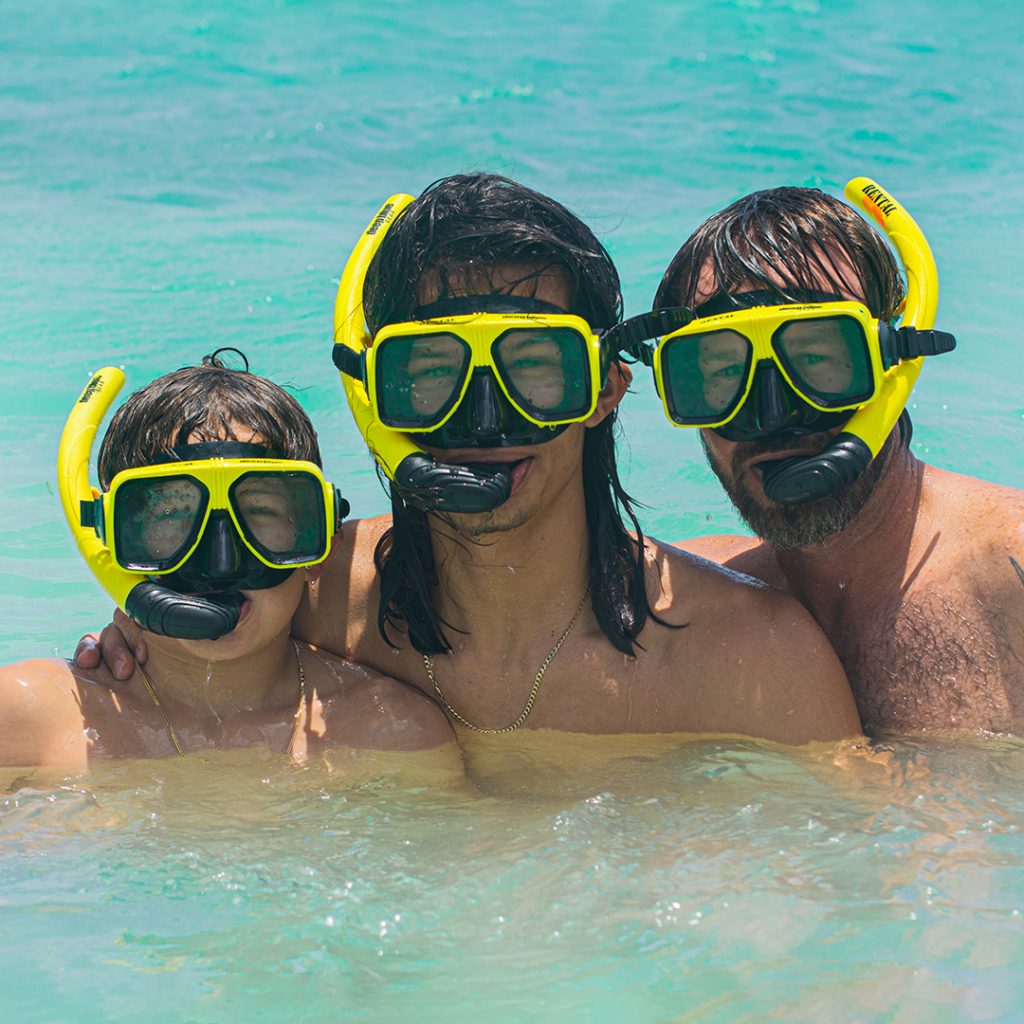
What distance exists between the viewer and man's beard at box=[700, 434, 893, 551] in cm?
334

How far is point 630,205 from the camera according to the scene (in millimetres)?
9477

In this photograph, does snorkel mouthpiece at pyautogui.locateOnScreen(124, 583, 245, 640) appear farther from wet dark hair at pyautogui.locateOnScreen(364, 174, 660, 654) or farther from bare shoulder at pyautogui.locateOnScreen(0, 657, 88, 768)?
wet dark hair at pyautogui.locateOnScreen(364, 174, 660, 654)

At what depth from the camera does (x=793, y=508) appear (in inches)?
132

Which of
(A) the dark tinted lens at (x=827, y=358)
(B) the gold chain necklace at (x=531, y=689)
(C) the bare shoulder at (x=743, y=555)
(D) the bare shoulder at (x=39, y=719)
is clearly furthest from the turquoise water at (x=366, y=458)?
(A) the dark tinted lens at (x=827, y=358)

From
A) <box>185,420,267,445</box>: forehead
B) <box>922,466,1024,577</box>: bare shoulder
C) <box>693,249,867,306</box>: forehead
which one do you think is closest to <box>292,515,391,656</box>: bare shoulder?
<box>185,420,267,445</box>: forehead

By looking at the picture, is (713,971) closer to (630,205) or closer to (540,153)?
(630,205)

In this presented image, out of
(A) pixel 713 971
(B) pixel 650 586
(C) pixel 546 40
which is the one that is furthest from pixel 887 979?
(C) pixel 546 40

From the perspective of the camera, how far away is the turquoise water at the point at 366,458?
2629 millimetres

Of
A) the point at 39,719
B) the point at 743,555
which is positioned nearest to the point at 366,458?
the point at 743,555

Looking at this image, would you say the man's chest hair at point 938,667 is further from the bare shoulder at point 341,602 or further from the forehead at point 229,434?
the forehead at point 229,434

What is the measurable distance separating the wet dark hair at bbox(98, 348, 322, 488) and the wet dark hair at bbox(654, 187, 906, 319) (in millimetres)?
973

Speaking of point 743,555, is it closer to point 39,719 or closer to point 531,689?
point 531,689

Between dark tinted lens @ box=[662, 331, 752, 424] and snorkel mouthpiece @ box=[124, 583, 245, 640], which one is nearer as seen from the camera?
snorkel mouthpiece @ box=[124, 583, 245, 640]

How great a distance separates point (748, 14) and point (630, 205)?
3.57 meters
